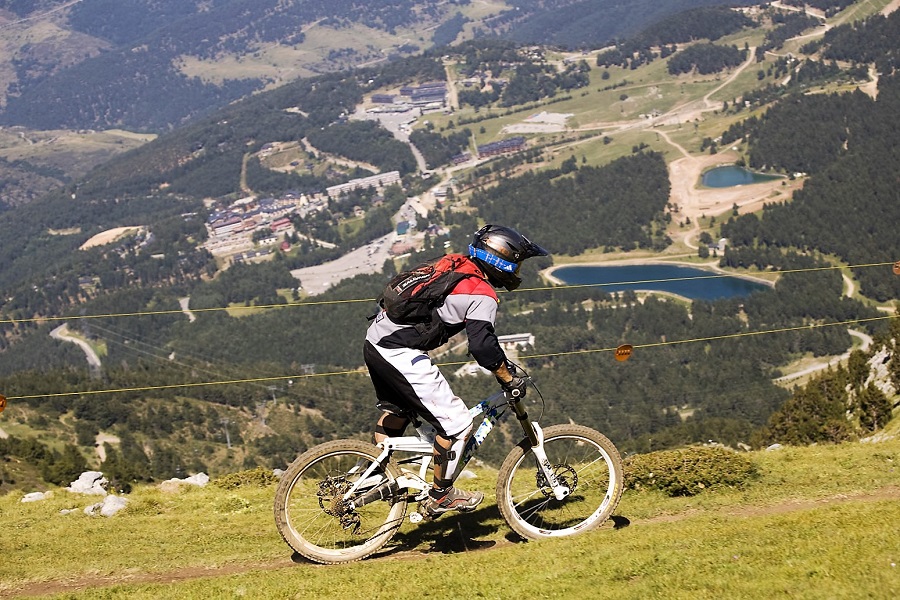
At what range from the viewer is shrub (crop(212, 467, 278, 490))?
1878 centimetres

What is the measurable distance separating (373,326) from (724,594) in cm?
501

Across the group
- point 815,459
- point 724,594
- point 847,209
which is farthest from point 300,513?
point 847,209

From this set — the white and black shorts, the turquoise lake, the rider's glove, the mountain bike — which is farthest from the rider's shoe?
the turquoise lake

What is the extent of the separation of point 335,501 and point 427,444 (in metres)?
1.45

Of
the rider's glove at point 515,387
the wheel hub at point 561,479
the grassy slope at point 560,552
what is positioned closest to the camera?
the grassy slope at point 560,552

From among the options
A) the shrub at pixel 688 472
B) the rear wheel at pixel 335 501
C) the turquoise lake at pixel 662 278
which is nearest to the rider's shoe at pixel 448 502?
the rear wheel at pixel 335 501

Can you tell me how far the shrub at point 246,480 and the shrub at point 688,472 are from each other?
877 centimetres

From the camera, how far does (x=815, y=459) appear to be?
1565 centimetres

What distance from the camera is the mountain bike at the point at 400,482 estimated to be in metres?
11.0

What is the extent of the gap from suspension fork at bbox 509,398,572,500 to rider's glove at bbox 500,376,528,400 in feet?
0.57

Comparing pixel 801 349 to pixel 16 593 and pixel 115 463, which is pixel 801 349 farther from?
pixel 16 593

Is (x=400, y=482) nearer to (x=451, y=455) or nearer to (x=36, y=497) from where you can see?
(x=451, y=455)

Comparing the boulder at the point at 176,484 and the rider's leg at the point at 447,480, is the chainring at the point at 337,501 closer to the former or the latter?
the rider's leg at the point at 447,480

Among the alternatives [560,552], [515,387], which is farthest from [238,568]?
[515,387]
